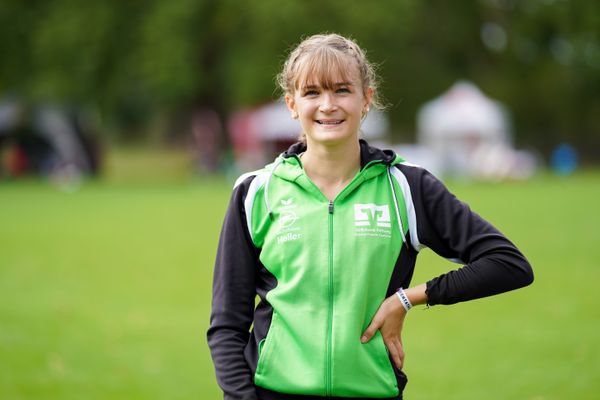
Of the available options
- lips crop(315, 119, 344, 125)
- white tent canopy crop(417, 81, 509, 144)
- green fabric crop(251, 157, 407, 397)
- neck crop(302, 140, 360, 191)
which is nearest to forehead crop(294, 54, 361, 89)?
lips crop(315, 119, 344, 125)

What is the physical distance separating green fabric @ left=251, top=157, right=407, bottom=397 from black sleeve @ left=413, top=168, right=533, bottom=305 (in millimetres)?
92

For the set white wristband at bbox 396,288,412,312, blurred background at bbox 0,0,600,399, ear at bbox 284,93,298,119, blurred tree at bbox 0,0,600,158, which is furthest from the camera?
blurred tree at bbox 0,0,600,158

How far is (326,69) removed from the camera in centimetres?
293

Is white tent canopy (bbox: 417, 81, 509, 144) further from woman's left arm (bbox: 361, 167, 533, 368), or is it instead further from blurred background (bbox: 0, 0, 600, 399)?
woman's left arm (bbox: 361, 167, 533, 368)

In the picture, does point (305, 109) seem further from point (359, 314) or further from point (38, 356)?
point (38, 356)

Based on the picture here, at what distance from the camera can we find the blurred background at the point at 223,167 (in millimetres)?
7074

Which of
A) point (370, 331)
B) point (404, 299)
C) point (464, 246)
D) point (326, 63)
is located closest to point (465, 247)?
point (464, 246)

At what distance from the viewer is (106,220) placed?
62.6 feet

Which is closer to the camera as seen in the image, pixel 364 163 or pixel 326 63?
pixel 326 63

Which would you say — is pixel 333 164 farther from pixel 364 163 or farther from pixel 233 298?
pixel 233 298

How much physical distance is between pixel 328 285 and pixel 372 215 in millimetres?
275

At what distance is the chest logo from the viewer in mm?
2904

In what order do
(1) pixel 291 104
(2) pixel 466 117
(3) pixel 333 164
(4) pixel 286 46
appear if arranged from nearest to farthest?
(3) pixel 333 164, (1) pixel 291 104, (4) pixel 286 46, (2) pixel 466 117

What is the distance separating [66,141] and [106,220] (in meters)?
21.6
